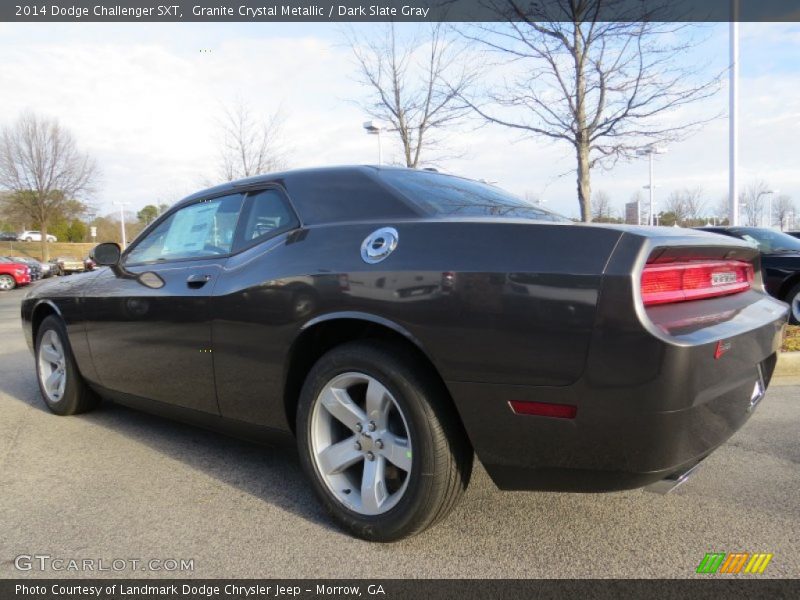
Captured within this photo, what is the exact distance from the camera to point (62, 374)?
14.3 feet

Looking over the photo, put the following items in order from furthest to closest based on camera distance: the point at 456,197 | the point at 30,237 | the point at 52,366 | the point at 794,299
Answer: the point at 30,237
the point at 794,299
the point at 52,366
the point at 456,197

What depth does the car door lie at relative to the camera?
304cm

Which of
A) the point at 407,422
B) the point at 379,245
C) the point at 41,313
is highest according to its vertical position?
the point at 379,245

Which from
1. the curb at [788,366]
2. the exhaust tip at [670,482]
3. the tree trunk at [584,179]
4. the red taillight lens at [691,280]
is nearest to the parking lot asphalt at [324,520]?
the exhaust tip at [670,482]

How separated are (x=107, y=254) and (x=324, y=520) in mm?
2524

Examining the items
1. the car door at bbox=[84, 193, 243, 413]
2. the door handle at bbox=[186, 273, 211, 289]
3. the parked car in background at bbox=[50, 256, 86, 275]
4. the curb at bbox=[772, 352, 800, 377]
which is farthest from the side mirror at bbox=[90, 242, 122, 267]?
the parked car in background at bbox=[50, 256, 86, 275]

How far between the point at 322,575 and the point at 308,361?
2.94 ft

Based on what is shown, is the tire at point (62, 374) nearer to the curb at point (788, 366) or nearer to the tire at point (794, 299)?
the curb at point (788, 366)

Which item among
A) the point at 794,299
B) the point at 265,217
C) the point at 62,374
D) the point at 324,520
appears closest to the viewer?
the point at 324,520

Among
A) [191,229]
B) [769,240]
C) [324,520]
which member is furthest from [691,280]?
[769,240]

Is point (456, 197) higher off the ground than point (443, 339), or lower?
higher

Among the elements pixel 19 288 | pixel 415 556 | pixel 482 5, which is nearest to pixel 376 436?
pixel 415 556

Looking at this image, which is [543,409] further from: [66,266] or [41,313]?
[66,266]

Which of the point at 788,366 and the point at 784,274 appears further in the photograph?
the point at 784,274
